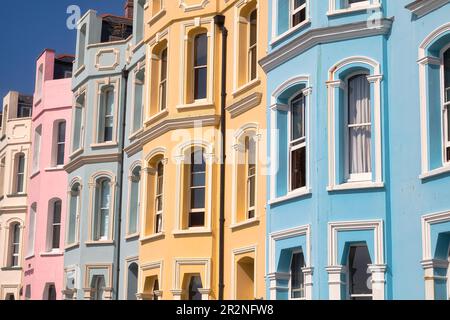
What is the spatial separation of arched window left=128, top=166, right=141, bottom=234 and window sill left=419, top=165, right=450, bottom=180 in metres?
13.5

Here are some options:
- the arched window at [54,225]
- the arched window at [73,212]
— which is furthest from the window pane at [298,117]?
the arched window at [54,225]

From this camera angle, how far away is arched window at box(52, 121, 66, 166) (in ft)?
113

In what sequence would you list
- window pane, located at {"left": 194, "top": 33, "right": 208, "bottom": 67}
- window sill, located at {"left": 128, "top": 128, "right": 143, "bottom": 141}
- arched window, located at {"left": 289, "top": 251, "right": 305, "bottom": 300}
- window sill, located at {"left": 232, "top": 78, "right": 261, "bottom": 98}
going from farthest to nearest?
window sill, located at {"left": 128, "top": 128, "right": 143, "bottom": 141} < window pane, located at {"left": 194, "top": 33, "right": 208, "bottom": 67} < window sill, located at {"left": 232, "top": 78, "right": 261, "bottom": 98} < arched window, located at {"left": 289, "top": 251, "right": 305, "bottom": 300}

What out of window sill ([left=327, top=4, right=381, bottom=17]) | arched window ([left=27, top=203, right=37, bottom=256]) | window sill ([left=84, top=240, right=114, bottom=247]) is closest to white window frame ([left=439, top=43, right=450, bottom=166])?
window sill ([left=327, top=4, right=381, bottom=17])

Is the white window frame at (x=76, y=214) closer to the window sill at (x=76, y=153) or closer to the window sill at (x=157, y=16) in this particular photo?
the window sill at (x=76, y=153)

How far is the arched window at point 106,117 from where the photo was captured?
99.7 feet

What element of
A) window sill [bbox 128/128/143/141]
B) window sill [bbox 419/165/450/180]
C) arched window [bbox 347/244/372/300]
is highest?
window sill [bbox 128/128/143/141]

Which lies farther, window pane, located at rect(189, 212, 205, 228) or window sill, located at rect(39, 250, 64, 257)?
window sill, located at rect(39, 250, 64, 257)

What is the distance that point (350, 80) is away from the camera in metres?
18.1

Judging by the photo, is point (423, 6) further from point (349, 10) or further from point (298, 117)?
point (298, 117)

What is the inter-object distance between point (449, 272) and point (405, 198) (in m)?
1.59

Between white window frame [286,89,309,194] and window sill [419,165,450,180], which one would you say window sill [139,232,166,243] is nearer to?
white window frame [286,89,309,194]
